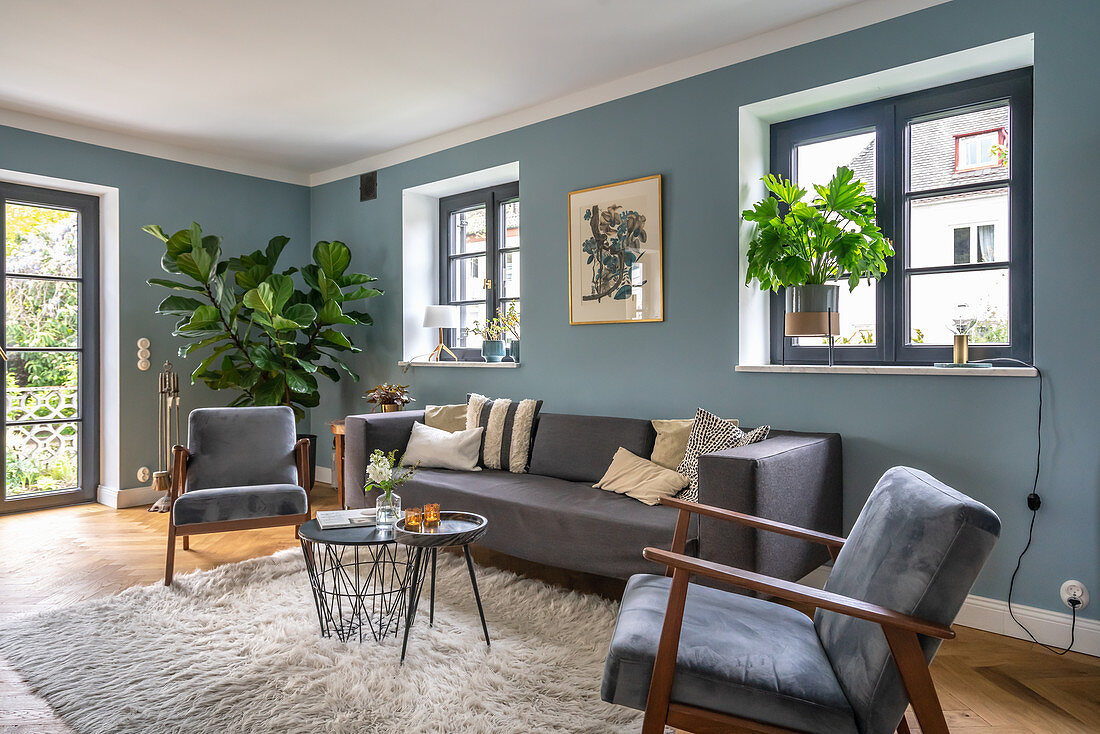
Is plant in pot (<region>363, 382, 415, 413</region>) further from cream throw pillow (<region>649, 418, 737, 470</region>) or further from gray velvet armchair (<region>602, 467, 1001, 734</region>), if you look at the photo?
gray velvet armchair (<region>602, 467, 1001, 734</region>)

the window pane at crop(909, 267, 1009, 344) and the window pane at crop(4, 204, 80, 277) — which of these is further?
the window pane at crop(4, 204, 80, 277)

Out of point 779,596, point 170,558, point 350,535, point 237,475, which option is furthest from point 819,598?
point 237,475

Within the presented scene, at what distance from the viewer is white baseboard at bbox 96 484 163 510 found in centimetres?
505

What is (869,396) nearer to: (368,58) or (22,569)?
(368,58)

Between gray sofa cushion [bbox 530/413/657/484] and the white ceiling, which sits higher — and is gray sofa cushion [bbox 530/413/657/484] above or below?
below

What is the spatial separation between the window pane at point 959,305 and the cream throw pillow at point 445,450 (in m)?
2.38

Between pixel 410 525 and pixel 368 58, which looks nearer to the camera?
pixel 410 525

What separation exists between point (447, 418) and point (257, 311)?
Result: 5.32ft

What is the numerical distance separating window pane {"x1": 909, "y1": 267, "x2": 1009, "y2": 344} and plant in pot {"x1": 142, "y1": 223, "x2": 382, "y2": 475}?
3554mm

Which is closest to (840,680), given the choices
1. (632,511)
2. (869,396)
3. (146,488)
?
(632,511)

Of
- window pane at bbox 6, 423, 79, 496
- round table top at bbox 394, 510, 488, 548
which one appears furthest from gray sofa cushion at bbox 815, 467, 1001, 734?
window pane at bbox 6, 423, 79, 496

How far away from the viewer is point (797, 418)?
3383mm

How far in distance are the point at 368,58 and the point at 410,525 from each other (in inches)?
101

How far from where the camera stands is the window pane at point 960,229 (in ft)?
10.0
